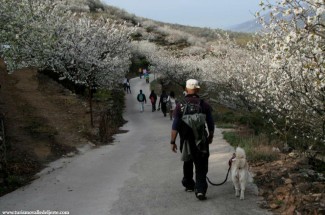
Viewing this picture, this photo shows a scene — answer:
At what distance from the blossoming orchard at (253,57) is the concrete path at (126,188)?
1993mm

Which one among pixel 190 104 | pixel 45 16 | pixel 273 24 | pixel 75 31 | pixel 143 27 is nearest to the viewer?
pixel 190 104

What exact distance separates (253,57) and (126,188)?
13167mm

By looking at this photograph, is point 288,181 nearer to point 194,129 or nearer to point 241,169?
point 241,169

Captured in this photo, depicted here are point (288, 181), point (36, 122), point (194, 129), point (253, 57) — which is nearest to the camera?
point (194, 129)

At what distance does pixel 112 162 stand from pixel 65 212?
5176mm

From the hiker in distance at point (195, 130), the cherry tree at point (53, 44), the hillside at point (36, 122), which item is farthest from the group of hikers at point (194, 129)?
the cherry tree at point (53, 44)

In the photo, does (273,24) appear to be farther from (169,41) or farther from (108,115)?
(169,41)

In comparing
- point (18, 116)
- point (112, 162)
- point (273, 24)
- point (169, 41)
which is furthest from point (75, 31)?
point (169, 41)

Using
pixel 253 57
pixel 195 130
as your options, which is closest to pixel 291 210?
pixel 195 130

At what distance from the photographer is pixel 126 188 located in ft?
28.9

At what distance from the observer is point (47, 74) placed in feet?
88.8

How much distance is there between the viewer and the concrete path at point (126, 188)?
713 cm

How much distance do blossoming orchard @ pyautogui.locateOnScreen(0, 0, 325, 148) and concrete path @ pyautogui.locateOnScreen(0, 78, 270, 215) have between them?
78.5 inches

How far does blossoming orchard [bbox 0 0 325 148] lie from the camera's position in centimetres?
635
